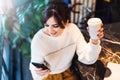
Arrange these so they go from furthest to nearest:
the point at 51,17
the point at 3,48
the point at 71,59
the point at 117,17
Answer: the point at 117,17 < the point at 3,48 < the point at 71,59 < the point at 51,17

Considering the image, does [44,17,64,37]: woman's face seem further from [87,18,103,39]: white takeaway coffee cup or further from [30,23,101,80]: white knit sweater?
[87,18,103,39]: white takeaway coffee cup

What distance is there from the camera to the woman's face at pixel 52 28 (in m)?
0.83

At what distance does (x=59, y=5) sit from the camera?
0.83 m

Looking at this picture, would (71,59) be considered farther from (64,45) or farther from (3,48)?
(3,48)

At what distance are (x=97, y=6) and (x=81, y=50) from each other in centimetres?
72

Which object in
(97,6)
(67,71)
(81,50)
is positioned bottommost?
(67,71)

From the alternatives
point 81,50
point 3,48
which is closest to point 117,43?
point 81,50

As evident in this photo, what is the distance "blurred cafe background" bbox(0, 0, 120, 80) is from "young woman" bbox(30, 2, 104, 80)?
0.26 ft

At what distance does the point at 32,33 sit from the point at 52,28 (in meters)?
0.31

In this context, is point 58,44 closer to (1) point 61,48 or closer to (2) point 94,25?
(1) point 61,48

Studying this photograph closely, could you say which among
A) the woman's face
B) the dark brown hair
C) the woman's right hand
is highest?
the dark brown hair

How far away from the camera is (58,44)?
88cm

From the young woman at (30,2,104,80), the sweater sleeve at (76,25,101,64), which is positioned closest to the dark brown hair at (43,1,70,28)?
the young woman at (30,2,104,80)

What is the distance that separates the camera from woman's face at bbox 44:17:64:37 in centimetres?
83
